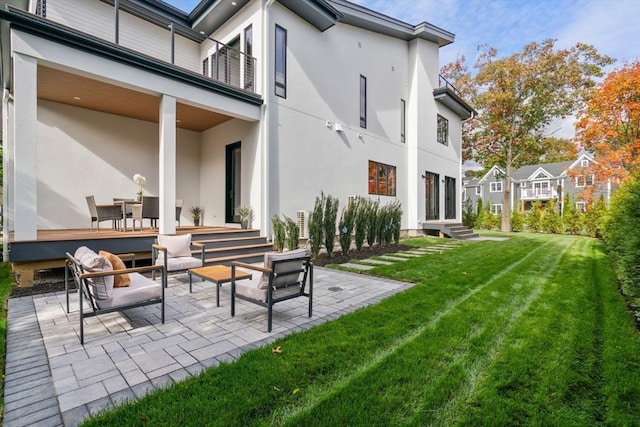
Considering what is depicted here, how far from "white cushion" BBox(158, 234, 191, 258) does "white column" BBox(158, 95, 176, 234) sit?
130 centimetres

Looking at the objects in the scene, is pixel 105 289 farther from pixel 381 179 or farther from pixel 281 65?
pixel 381 179

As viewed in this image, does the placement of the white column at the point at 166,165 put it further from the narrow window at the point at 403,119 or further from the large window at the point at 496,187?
the large window at the point at 496,187

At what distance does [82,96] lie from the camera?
25.8 feet

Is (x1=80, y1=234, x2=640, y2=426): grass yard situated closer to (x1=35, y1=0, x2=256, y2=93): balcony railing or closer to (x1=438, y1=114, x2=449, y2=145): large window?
(x1=35, y1=0, x2=256, y2=93): balcony railing

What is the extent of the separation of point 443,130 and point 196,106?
1350 centimetres

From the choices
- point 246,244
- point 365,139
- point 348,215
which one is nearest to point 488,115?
point 365,139

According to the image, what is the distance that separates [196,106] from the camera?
8.00 meters

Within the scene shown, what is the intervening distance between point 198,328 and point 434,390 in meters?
2.65

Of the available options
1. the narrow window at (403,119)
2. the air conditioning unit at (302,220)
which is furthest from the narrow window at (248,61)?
the narrow window at (403,119)

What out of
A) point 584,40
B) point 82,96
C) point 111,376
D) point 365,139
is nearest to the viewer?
point 111,376

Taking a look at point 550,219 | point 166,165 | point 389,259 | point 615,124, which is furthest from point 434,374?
point 550,219

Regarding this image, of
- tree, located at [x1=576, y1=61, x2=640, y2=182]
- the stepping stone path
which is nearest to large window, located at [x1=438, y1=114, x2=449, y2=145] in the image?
tree, located at [x1=576, y1=61, x2=640, y2=182]

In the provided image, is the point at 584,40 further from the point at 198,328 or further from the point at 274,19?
the point at 198,328

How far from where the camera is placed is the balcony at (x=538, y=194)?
1251 inches
